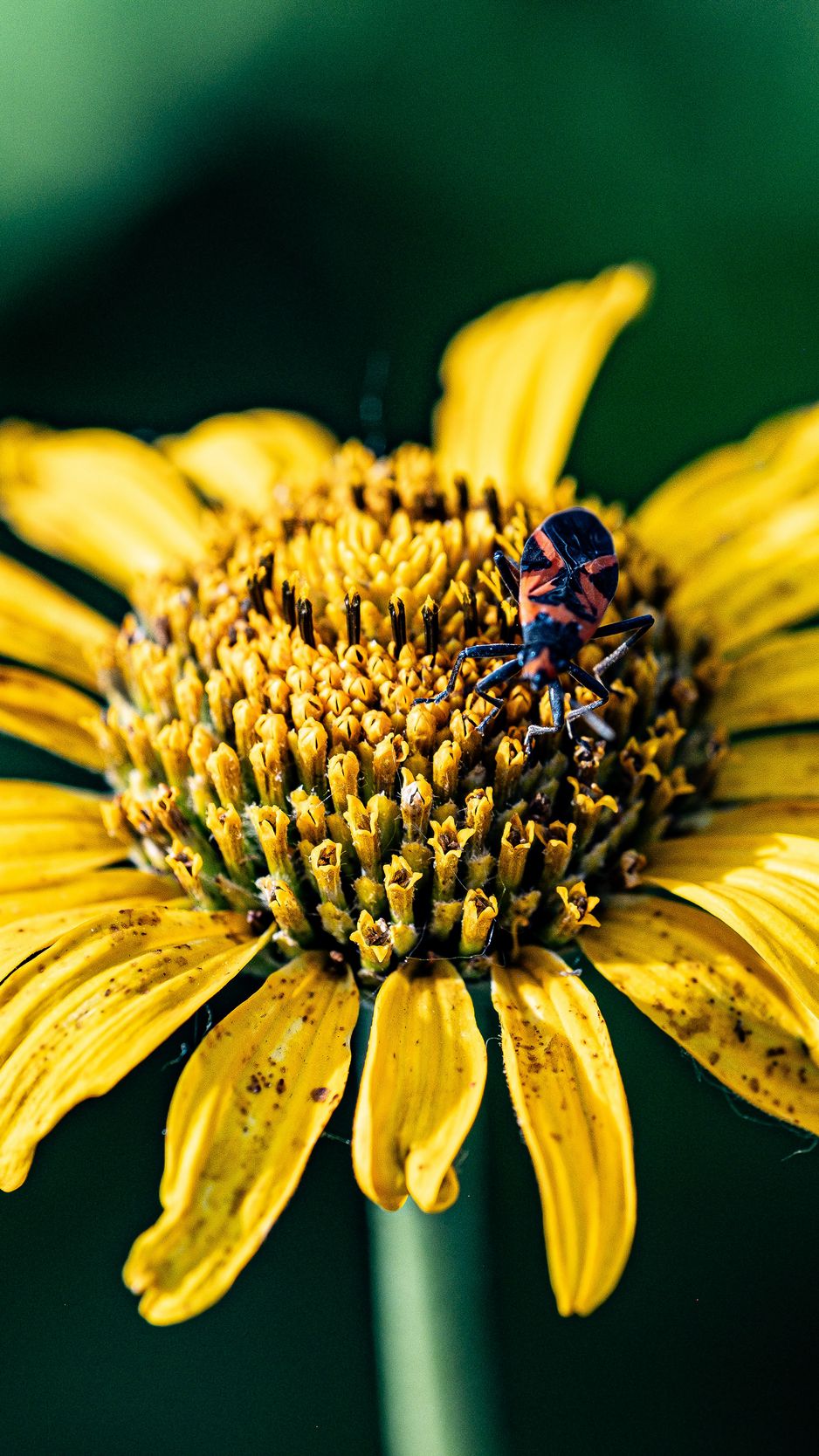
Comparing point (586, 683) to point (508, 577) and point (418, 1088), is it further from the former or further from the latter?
point (418, 1088)

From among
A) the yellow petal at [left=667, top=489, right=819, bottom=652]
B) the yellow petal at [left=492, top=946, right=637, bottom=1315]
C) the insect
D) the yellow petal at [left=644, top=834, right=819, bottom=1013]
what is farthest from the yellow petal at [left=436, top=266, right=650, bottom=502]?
the yellow petal at [left=492, top=946, right=637, bottom=1315]

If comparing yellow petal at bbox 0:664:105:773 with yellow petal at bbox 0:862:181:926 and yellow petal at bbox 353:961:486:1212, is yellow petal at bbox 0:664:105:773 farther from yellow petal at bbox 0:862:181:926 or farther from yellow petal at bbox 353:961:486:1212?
yellow petal at bbox 353:961:486:1212

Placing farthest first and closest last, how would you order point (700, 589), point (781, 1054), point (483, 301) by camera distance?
point (483, 301), point (700, 589), point (781, 1054)

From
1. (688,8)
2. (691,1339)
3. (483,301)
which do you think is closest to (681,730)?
(691,1339)

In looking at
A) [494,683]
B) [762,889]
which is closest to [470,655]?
[494,683]

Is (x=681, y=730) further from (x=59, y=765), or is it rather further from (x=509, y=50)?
(x=509, y=50)
